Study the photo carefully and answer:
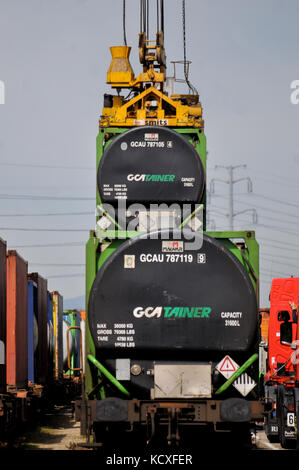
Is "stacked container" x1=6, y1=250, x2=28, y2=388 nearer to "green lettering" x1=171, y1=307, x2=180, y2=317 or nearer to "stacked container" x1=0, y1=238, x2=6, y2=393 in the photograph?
"stacked container" x1=0, y1=238, x2=6, y2=393

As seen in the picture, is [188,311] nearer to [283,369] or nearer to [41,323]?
[283,369]

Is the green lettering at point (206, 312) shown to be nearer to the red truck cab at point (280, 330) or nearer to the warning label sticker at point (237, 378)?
the warning label sticker at point (237, 378)

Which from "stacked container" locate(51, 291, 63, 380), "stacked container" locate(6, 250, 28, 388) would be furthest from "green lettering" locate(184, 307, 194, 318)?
"stacked container" locate(51, 291, 63, 380)

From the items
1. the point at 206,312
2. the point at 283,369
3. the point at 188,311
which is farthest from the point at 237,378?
the point at 283,369

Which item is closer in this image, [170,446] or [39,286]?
[170,446]

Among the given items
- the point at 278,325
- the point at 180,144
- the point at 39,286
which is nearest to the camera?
the point at 180,144

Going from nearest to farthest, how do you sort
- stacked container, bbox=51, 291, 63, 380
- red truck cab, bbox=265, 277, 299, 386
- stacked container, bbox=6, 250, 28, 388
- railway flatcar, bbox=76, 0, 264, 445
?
railway flatcar, bbox=76, 0, 264, 445 → stacked container, bbox=6, 250, 28, 388 → red truck cab, bbox=265, 277, 299, 386 → stacked container, bbox=51, 291, 63, 380

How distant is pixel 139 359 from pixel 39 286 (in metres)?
9.83

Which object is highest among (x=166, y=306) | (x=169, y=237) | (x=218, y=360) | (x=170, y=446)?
(x=169, y=237)

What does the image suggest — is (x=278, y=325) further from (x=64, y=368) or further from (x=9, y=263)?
(x=64, y=368)

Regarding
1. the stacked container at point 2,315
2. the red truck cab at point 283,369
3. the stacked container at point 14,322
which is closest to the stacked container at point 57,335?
the stacked container at point 14,322

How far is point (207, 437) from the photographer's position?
10.4 meters

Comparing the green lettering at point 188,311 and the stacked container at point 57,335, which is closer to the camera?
the green lettering at point 188,311

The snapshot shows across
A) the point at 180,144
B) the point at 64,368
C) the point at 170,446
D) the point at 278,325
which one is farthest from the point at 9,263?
the point at 64,368
